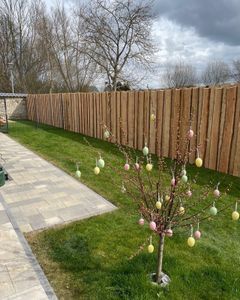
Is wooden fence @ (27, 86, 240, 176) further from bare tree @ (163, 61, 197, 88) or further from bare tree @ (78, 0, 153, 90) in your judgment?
bare tree @ (163, 61, 197, 88)

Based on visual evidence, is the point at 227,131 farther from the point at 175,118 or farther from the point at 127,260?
the point at 127,260

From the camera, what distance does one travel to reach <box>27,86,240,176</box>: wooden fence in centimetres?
516

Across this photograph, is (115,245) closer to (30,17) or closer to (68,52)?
(68,52)

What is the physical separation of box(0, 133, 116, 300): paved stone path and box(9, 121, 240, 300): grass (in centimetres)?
15

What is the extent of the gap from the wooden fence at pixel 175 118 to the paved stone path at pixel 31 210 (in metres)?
1.22

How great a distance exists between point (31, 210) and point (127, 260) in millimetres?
1743

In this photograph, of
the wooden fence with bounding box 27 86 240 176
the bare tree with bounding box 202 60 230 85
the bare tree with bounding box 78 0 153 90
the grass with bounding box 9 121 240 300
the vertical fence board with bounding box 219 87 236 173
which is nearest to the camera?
the grass with bounding box 9 121 240 300

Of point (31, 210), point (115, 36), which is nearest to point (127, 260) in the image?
point (31, 210)

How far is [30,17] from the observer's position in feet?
83.3

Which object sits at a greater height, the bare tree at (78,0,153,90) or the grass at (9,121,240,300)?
the bare tree at (78,0,153,90)

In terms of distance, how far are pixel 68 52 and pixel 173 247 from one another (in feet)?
71.2

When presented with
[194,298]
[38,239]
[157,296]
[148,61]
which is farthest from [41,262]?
[148,61]

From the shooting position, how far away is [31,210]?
374 cm

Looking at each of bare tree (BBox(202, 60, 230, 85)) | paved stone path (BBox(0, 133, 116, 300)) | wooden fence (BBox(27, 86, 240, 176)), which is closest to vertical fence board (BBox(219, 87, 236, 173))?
Answer: wooden fence (BBox(27, 86, 240, 176))
